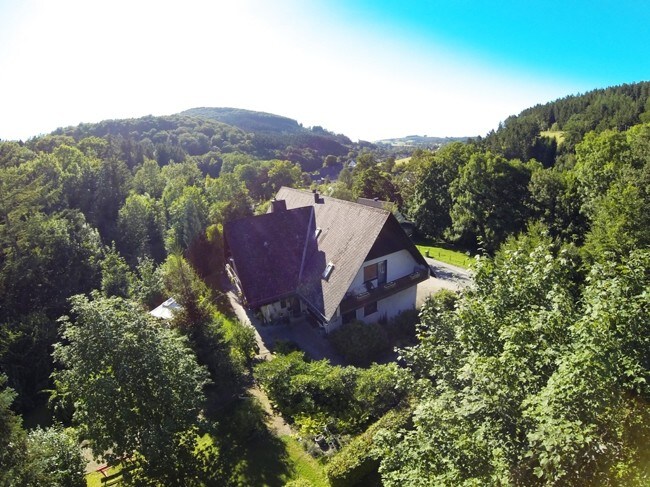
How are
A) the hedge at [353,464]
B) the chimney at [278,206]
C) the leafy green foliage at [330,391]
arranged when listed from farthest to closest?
the chimney at [278,206] < the leafy green foliage at [330,391] < the hedge at [353,464]

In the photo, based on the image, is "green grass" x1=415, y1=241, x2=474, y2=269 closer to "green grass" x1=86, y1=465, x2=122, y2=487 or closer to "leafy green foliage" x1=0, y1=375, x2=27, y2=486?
"green grass" x1=86, y1=465, x2=122, y2=487

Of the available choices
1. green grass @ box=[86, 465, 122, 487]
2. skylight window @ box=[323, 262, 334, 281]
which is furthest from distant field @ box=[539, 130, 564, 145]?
green grass @ box=[86, 465, 122, 487]

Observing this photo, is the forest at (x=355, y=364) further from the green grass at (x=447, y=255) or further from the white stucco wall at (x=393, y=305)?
the green grass at (x=447, y=255)

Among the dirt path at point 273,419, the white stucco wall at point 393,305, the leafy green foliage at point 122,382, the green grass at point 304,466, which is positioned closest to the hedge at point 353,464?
the green grass at point 304,466

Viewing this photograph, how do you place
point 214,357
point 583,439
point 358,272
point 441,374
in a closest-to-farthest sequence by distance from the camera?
1. point 583,439
2. point 441,374
3. point 214,357
4. point 358,272

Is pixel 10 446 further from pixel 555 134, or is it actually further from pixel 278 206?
pixel 555 134

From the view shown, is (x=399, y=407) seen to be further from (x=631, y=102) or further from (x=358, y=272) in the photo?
(x=631, y=102)

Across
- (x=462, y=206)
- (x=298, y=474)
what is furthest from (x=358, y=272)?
(x=462, y=206)
